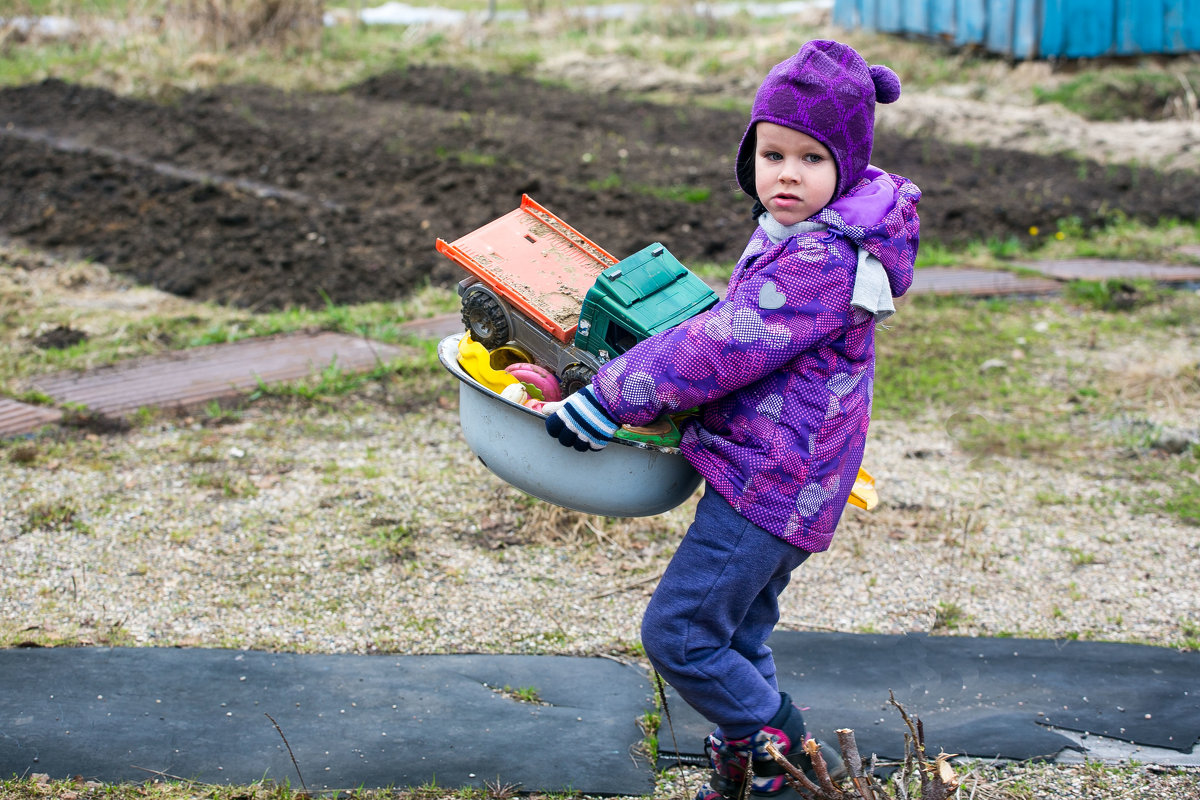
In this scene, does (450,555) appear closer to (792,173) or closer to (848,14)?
(792,173)

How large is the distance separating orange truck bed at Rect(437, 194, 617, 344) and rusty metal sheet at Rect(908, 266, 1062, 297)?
3589mm

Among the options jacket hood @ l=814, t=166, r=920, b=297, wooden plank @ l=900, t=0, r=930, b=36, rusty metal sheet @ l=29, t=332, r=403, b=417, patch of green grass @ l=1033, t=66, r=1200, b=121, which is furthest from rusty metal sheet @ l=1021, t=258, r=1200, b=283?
wooden plank @ l=900, t=0, r=930, b=36

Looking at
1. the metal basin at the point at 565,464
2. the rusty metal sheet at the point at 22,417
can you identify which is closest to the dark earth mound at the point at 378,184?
the rusty metal sheet at the point at 22,417

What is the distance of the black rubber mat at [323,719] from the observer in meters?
2.25

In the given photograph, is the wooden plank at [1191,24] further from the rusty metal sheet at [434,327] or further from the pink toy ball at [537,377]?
the pink toy ball at [537,377]

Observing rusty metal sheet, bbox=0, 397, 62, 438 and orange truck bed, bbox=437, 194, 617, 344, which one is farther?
rusty metal sheet, bbox=0, 397, 62, 438

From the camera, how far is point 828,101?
1772 millimetres

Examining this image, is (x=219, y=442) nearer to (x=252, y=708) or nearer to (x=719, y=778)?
(x=252, y=708)

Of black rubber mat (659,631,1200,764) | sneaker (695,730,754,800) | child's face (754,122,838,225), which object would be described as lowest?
black rubber mat (659,631,1200,764)

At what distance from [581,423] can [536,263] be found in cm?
43

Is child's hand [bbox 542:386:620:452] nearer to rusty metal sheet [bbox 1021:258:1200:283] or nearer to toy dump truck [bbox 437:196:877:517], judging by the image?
toy dump truck [bbox 437:196:877:517]

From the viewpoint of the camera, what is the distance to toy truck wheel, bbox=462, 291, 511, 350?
2.04 meters

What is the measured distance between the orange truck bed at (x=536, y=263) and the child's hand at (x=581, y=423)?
0.71 feet

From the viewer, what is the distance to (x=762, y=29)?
13.7 metres
